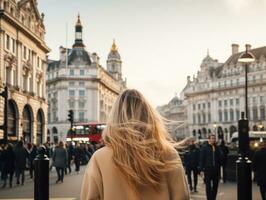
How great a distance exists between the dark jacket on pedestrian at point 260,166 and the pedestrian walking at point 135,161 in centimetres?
911

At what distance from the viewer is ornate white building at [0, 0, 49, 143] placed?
44.3m

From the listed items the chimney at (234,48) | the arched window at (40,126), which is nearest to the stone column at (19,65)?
the arched window at (40,126)

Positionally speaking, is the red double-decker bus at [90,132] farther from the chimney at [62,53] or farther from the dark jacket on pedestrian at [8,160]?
the chimney at [62,53]

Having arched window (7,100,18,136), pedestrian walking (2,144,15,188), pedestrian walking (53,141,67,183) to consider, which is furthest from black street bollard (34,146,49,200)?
arched window (7,100,18,136)

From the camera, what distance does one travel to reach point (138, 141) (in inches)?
127

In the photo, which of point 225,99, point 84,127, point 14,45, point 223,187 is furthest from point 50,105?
point 223,187

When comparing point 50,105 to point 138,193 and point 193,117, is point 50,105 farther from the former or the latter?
point 138,193

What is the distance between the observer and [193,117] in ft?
426

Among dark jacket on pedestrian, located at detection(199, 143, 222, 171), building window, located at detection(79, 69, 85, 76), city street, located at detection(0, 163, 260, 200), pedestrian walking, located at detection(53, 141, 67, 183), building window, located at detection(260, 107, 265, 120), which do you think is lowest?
city street, located at detection(0, 163, 260, 200)

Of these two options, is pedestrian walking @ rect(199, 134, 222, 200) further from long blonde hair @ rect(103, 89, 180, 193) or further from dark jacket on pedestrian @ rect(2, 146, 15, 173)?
dark jacket on pedestrian @ rect(2, 146, 15, 173)

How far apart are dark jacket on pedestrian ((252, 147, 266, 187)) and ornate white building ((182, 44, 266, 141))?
301 feet

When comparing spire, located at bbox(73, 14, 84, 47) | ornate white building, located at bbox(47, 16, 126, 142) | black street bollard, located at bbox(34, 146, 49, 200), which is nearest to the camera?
black street bollard, located at bbox(34, 146, 49, 200)

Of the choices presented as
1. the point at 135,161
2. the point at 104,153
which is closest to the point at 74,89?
the point at 104,153

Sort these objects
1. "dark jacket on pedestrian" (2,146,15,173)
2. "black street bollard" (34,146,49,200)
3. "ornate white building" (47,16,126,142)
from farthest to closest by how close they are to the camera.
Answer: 1. "ornate white building" (47,16,126,142)
2. "dark jacket on pedestrian" (2,146,15,173)
3. "black street bollard" (34,146,49,200)
